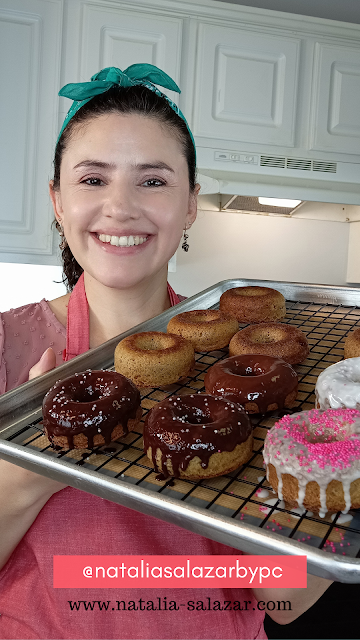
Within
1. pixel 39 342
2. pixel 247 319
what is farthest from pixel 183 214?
pixel 39 342

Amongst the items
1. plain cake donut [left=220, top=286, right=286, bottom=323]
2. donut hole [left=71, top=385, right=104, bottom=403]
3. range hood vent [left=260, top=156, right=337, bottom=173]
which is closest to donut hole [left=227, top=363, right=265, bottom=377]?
donut hole [left=71, top=385, right=104, bottom=403]

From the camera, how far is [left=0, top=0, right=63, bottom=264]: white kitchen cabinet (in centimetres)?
346

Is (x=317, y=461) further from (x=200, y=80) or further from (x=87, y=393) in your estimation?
(x=200, y=80)

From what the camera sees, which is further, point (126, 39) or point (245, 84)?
point (245, 84)

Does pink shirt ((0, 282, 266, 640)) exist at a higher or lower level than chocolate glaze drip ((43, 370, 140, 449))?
lower

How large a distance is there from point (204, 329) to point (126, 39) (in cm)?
290

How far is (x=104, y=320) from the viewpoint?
1.78m

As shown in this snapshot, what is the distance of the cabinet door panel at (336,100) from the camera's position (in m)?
3.76

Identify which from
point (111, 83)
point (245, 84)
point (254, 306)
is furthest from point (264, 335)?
point (245, 84)

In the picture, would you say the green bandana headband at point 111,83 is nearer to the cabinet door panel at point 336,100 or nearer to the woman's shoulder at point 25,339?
the woman's shoulder at point 25,339

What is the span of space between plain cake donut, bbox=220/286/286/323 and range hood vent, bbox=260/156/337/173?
2279 millimetres

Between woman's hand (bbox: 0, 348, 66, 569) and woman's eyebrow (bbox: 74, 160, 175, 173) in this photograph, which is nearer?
woman's hand (bbox: 0, 348, 66, 569)

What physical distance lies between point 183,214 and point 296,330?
50 cm

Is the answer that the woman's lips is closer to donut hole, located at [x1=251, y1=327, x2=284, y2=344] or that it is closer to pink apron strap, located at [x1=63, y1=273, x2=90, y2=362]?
pink apron strap, located at [x1=63, y1=273, x2=90, y2=362]
